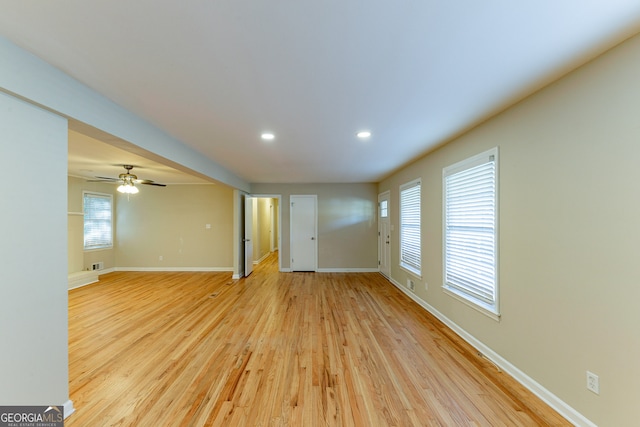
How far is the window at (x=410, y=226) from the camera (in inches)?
169

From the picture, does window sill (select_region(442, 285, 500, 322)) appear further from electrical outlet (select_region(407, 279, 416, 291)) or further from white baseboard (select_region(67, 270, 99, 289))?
white baseboard (select_region(67, 270, 99, 289))

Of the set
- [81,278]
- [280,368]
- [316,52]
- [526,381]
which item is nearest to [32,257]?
[280,368]

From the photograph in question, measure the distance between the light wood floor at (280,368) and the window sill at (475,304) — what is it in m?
0.45

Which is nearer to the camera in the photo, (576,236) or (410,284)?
(576,236)

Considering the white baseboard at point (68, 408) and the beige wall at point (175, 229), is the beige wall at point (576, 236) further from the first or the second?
the beige wall at point (175, 229)

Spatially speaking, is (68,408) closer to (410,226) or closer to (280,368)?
(280,368)

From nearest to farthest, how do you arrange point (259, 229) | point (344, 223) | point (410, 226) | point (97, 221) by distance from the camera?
point (410, 226), point (97, 221), point (344, 223), point (259, 229)

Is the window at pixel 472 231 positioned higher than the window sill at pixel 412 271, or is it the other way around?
the window at pixel 472 231

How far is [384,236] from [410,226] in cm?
164

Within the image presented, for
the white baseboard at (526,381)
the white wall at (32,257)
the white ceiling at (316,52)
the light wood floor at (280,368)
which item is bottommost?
the light wood floor at (280,368)

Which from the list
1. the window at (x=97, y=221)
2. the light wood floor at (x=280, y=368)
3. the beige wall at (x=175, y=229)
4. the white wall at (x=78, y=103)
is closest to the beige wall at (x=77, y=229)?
the window at (x=97, y=221)

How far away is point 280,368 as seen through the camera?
2.34m

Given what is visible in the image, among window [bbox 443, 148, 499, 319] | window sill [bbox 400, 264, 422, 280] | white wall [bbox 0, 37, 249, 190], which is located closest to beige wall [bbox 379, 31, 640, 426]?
window [bbox 443, 148, 499, 319]

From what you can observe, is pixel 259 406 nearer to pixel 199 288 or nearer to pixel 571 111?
pixel 571 111
